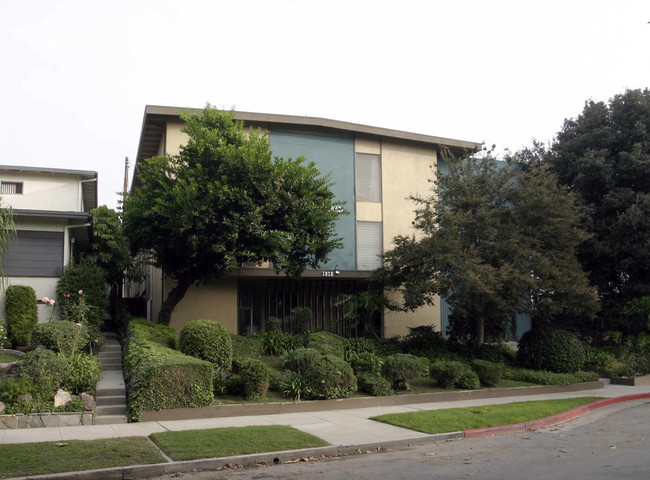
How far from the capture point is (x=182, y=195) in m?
17.3

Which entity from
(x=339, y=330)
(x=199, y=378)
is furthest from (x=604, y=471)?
(x=339, y=330)

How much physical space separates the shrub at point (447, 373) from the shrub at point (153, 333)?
23.8 ft

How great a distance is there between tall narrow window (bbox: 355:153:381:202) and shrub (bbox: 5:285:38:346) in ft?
41.3

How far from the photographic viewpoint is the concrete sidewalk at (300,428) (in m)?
10.2

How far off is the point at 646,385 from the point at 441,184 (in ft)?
31.1

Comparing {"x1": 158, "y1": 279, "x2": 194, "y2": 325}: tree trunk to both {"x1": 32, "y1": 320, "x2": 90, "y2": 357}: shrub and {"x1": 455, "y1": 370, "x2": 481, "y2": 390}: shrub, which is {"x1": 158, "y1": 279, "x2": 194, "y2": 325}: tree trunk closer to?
{"x1": 32, "y1": 320, "x2": 90, "y2": 357}: shrub

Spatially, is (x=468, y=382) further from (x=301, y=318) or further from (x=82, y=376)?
(x=82, y=376)

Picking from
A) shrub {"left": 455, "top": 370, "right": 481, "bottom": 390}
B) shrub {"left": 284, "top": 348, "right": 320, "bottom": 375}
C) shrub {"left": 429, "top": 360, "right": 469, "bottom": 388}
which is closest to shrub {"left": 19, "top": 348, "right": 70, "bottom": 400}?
shrub {"left": 284, "top": 348, "right": 320, "bottom": 375}

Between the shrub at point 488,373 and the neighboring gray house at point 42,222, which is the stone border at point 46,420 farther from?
the shrub at point 488,373

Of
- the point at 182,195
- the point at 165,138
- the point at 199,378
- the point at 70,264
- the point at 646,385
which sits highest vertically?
Result: the point at 165,138

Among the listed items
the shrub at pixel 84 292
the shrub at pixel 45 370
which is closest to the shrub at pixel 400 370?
the shrub at pixel 45 370

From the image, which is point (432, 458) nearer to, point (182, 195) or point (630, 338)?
point (182, 195)

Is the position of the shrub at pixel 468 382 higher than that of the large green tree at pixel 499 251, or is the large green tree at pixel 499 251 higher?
the large green tree at pixel 499 251

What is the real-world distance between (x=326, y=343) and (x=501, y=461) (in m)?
9.38
